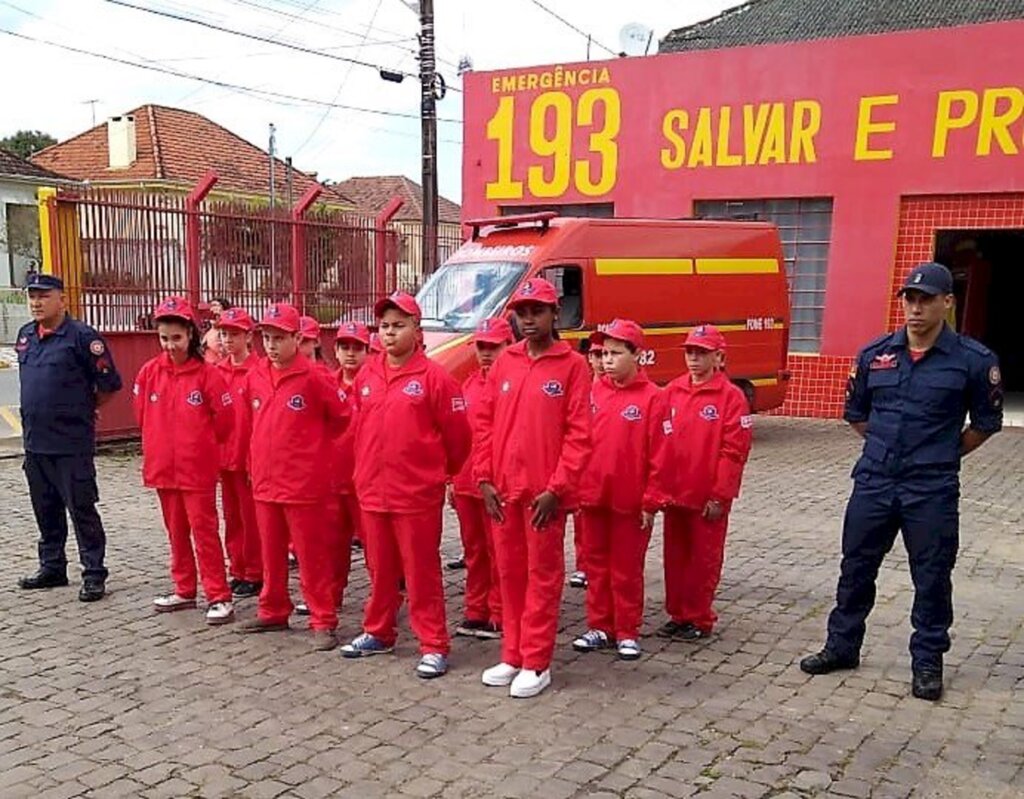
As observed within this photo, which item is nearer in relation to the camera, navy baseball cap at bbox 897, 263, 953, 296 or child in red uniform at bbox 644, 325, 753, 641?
navy baseball cap at bbox 897, 263, 953, 296

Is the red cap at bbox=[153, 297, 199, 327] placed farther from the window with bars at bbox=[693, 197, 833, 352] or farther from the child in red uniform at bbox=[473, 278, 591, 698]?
the window with bars at bbox=[693, 197, 833, 352]

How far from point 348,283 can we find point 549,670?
10.5m

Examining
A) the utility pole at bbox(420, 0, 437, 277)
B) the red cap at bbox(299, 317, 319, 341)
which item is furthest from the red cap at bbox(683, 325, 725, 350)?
the utility pole at bbox(420, 0, 437, 277)

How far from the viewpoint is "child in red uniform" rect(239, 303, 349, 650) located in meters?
5.04

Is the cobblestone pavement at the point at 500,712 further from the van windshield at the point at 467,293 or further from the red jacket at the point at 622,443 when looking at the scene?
the van windshield at the point at 467,293

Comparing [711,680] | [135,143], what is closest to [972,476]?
[711,680]

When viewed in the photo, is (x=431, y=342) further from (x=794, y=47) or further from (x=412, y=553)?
(x=794, y=47)

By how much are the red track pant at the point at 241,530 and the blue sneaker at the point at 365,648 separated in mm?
1266

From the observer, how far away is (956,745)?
160 inches

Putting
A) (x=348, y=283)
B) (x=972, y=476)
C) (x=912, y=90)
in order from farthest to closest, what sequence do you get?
(x=348, y=283) → (x=912, y=90) → (x=972, y=476)

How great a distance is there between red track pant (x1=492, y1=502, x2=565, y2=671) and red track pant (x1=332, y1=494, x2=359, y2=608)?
136 cm

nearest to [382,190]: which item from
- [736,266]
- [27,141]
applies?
[27,141]

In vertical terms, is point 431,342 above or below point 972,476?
above

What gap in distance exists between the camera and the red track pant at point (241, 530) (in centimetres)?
602
